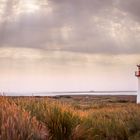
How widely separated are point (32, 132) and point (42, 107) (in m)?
3.85

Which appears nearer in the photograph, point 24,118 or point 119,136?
point 24,118

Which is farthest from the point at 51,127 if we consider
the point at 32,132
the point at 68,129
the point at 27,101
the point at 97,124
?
the point at 97,124

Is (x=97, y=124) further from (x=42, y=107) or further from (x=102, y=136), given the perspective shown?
(x=42, y=107)

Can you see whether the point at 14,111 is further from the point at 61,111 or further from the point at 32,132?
the point at 61,111

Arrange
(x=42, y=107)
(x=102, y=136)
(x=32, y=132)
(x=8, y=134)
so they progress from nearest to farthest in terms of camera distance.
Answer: (x=8, y=134) → (x=32, y=132) → (x=42, y=107) → (x=102, y=136)

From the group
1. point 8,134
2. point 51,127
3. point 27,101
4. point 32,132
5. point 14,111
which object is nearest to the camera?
point 8,134

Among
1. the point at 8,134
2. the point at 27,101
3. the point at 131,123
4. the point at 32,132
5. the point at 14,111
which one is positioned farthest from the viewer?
the point at 131,123

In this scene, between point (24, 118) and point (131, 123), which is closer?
point (24, 118)

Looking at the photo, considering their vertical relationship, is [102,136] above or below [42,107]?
below

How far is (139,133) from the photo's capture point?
49.6 ft

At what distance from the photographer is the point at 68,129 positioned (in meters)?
11.9

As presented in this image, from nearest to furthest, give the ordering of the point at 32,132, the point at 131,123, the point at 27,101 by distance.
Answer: the point at 32,132
the point at 27,101
the point at 131,123

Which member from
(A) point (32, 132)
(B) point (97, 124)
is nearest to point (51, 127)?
(A) point (32, 132)

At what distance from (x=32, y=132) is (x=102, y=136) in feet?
20.9
